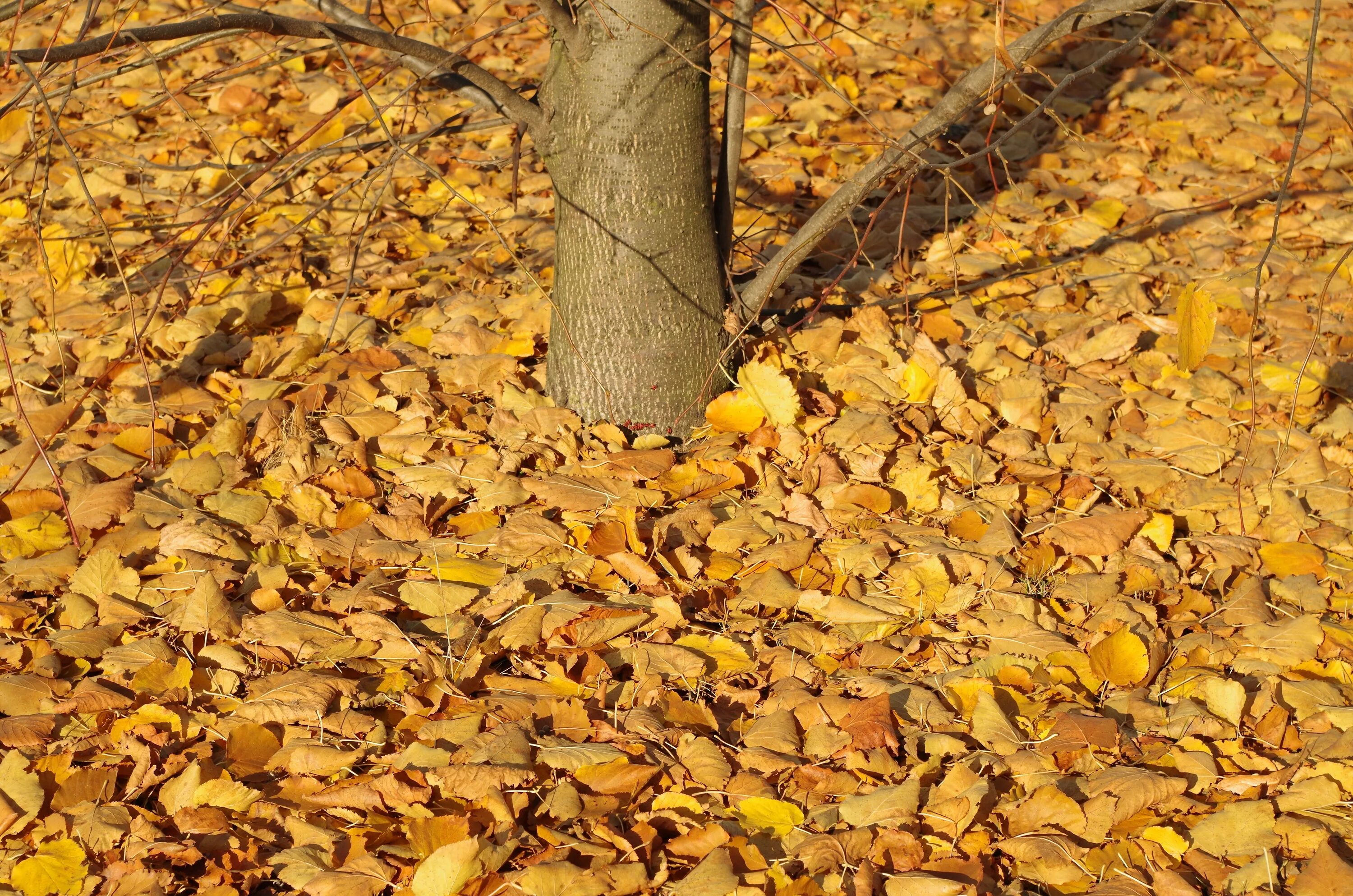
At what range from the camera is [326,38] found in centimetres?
196

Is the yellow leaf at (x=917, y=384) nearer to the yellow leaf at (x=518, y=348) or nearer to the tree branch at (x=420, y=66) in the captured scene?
the yellow leaf at (x=518, y=348)

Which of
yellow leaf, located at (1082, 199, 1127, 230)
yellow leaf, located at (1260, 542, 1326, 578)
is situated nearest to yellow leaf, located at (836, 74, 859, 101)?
yellow leaf, located at (1082, 199, 1127, 230)

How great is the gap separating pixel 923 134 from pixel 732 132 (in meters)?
0.47

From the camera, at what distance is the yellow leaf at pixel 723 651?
5.72 ft

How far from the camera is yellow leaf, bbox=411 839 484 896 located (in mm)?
1371

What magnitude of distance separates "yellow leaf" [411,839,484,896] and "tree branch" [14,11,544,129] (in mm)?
1126

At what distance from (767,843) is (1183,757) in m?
0.60

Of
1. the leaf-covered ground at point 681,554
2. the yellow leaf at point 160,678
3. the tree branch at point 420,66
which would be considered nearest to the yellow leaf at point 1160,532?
the leaf-covered ground at point 681,554

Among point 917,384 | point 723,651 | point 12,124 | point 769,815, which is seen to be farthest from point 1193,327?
point 12,124

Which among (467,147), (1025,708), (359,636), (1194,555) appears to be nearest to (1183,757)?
(1025,708)

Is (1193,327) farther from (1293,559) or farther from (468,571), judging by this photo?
(468,571)

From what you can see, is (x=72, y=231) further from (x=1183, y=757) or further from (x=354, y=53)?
(x=1183, y=757)

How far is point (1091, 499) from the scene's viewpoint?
81.0 inches

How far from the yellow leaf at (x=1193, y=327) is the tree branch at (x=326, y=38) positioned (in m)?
1.21
